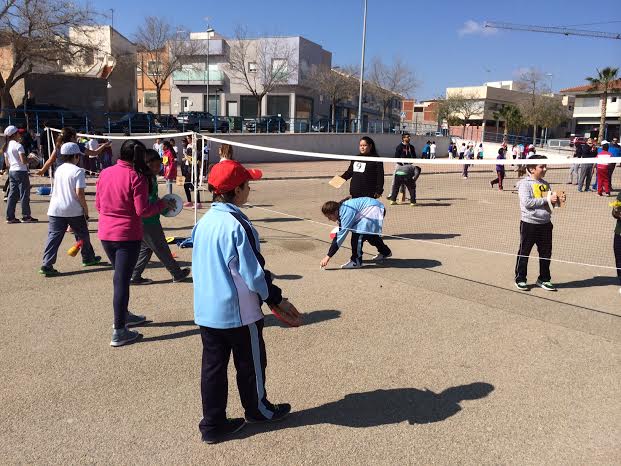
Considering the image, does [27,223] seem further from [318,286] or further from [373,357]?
[373,357]

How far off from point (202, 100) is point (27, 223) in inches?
1842

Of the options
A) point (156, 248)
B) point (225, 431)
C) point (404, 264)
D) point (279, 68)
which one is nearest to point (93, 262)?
point (156, 248)

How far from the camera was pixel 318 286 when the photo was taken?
6.53m

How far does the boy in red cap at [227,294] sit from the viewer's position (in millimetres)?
2963

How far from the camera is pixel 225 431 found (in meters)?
3.29

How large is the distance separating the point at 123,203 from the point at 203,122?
Answer: 32099 millimetres

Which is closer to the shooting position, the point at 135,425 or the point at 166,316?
the point at 135,425

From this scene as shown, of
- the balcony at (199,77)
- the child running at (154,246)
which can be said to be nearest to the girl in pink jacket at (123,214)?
the child running at (154,246)

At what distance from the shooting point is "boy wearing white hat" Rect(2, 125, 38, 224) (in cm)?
973

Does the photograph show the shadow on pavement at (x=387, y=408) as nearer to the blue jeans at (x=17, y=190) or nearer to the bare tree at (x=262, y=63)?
the blue jeans at (x=17, y=190)

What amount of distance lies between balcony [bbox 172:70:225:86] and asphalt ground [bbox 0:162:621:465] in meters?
48.5

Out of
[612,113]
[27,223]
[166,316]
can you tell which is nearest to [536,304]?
[166,316]

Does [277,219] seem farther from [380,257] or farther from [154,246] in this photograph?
[154,246]

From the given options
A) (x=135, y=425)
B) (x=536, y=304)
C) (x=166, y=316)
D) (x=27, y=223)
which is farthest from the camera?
(x=27, y=223)
